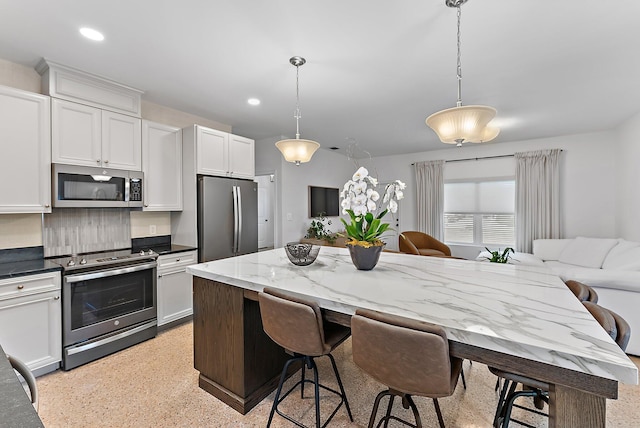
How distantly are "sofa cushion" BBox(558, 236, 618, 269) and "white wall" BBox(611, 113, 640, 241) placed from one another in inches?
11.6

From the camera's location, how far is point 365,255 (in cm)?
189

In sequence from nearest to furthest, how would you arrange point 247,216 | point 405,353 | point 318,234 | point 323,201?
point 405,353 < point 247,216 < point 318,234 < point 323,201

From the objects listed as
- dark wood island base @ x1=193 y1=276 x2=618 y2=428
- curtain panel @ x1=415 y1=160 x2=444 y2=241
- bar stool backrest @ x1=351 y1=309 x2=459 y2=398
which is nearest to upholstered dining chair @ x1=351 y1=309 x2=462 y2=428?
bar stool backrest @ x1=351 y1=309 x2=459 y2=398

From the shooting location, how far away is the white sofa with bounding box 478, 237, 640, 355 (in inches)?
103

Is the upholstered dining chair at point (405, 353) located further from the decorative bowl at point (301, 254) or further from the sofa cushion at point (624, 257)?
the sofa cushion at point (624, 257)

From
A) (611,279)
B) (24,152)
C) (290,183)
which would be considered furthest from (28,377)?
(290,183)

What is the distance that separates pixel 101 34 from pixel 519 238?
20.9 ft

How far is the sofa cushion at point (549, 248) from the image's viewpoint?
470cm

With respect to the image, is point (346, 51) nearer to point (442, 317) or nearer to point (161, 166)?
point (442, 317)

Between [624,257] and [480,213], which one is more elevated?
[480,213]

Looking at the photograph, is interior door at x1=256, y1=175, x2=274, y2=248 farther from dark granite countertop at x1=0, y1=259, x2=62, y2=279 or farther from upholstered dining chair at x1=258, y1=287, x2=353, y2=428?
upholstered dining chair at x1=258, y1=287, x2=353, y2=428

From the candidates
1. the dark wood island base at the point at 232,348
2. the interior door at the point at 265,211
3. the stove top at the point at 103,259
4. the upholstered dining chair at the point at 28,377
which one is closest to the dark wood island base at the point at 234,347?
the dark wood island base at the point at 232,348

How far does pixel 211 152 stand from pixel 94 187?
48.5 inches

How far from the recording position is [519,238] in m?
5.30
